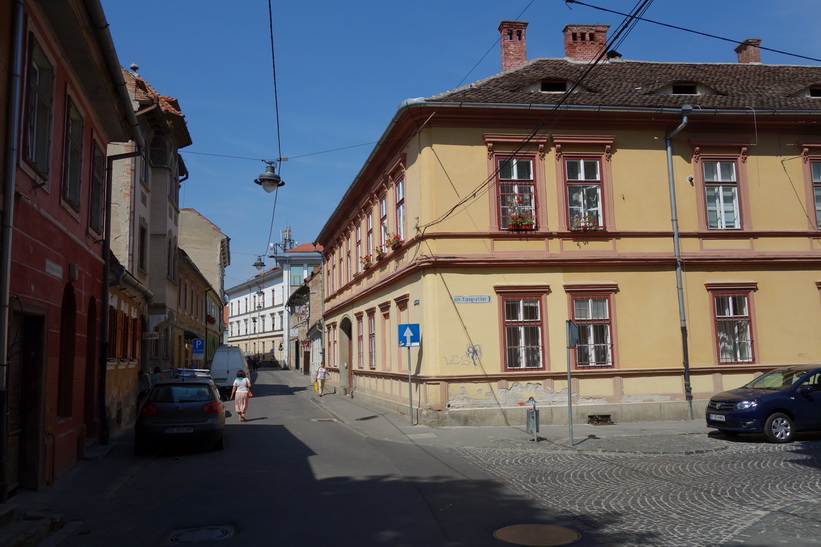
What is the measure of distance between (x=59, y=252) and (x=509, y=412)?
37.5ft

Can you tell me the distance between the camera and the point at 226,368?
33688mm

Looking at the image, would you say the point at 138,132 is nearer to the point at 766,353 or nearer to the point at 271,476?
the point at 271,476

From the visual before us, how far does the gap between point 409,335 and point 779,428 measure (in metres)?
8.69

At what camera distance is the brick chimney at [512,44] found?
23.7 metres

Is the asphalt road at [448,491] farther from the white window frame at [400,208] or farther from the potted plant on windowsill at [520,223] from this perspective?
the white window frame at [400,208]

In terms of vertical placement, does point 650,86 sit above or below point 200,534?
above

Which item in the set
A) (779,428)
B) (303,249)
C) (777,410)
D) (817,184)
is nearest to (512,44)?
(817,184)

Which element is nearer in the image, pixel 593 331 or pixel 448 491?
pixel 448 491

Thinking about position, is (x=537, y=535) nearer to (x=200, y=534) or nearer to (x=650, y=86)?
(x=200, y=534)

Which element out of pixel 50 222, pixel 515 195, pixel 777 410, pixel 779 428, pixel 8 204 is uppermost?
pixel 515 195

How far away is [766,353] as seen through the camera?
19.4 meters

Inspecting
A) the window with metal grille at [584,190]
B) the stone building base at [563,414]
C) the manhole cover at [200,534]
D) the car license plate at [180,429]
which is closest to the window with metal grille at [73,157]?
the car license plate at [180,429]

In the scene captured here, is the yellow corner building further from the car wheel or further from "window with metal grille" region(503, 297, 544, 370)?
the car wheel

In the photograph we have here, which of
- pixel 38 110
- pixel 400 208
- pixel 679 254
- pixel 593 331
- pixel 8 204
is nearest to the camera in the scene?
pixel 8 204
